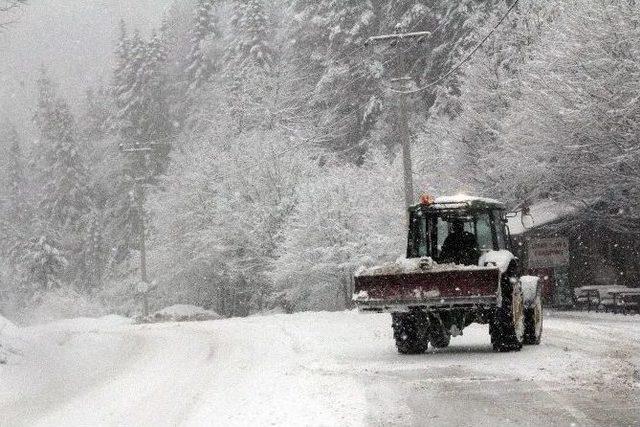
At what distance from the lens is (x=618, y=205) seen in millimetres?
32062

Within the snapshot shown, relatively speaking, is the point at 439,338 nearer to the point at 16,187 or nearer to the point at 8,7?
the point at 8,7

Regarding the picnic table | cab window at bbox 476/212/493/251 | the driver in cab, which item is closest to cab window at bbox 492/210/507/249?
cab window at bbox 476/212/493/251

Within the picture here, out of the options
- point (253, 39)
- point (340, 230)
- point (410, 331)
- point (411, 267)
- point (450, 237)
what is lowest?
point (410, 331)

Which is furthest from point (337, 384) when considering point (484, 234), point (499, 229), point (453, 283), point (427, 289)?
point (499, 229)

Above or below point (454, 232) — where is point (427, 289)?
below

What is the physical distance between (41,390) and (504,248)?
27.4 feet

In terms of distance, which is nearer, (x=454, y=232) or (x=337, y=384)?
(x=337, y=384)

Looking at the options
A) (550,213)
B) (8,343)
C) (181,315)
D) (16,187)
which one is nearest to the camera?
(8,343)

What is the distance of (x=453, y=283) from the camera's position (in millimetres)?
13258

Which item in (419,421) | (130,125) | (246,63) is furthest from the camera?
(130,125)

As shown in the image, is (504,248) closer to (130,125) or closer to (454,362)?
(454,362)

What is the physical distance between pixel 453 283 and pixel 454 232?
2.09 m

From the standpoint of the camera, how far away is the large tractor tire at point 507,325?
13.7 m

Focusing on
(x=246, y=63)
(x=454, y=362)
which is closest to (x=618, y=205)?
(x=454, y=362)
